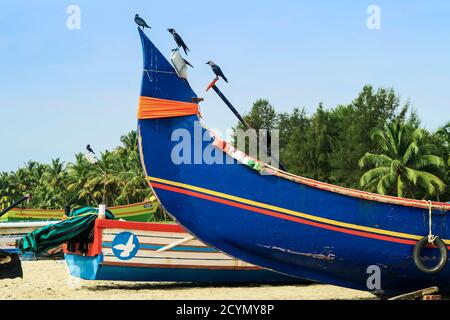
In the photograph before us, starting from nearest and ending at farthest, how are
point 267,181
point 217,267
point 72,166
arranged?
point 267,181, point 217,267, point 72,166

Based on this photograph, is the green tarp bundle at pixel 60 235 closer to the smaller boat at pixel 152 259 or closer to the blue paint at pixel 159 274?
the smaller boat at pixel 152 259

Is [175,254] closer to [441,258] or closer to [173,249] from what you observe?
[173,249]

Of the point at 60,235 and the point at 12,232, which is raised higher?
the point at 60,235

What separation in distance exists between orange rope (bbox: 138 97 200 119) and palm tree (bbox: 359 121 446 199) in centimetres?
2546

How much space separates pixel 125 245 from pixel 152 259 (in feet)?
1.94

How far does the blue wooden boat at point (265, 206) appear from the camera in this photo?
27.1 feet

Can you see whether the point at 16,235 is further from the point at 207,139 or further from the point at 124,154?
the point at 124,154

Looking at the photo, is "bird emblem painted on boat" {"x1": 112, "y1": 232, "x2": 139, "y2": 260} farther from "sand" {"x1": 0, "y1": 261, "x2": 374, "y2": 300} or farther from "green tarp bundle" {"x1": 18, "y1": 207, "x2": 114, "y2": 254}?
"sand" {"x1": 0, "y1": 261, "x2": 374, "y2": 300}

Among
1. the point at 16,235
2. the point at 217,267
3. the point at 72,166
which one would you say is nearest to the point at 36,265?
the point at 16,235

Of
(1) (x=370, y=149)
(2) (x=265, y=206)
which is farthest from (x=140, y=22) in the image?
(1) (x=370, y=149)

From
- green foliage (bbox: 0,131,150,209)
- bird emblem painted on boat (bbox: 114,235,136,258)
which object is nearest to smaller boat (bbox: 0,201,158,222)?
green foliage (bbox: 0,131,150,209)

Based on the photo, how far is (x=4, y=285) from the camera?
12406 mm

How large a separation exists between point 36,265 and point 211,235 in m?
10.4

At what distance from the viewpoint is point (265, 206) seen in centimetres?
829
